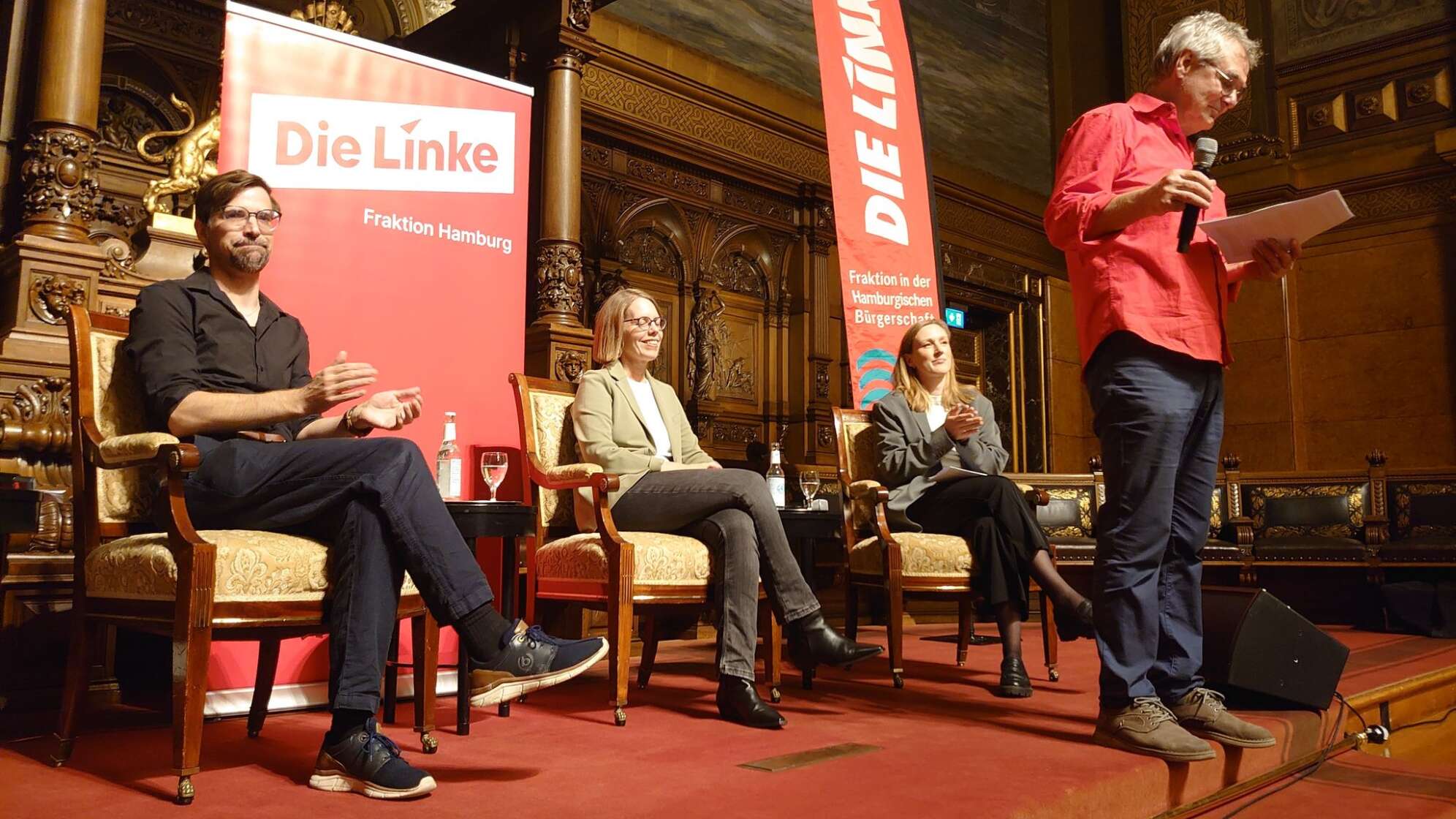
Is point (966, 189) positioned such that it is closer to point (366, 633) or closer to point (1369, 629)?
point (1369, 629)

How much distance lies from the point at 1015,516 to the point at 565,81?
254 centimetres

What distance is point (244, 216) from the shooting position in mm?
2203

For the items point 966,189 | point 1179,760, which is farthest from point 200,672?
A: point 966,189

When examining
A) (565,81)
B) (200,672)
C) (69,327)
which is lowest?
(200,672)

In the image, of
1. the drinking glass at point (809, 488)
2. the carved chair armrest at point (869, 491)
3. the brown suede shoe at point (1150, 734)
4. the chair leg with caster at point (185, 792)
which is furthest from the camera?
the drinking glass at point (809, 488)

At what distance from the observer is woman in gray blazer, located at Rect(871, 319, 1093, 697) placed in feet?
10.2

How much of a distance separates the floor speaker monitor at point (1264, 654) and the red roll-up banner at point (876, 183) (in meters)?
1.93

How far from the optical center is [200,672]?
70.0 inches

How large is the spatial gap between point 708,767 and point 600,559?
2.74 feet

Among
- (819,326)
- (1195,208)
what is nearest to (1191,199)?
(1195,208)

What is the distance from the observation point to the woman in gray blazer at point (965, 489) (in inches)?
122

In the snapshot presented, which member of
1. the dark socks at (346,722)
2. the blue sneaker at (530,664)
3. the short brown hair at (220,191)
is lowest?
the dark socks at (346,722)

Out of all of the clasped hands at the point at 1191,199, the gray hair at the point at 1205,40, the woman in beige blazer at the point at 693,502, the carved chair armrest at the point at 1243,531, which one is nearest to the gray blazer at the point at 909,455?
Answer: the woman in beige blazer at the point at 693,502

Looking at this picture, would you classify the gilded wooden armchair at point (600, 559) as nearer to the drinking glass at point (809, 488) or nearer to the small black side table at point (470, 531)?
the small black side table at point (470, 531)
